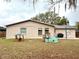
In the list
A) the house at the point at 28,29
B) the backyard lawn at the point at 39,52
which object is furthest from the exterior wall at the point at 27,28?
the backyard lawn at the point at 39,52

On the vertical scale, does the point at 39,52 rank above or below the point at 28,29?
below

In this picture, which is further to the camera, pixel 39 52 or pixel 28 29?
pixel 28 29

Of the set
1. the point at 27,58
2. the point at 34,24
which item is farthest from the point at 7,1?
the point at 34,24

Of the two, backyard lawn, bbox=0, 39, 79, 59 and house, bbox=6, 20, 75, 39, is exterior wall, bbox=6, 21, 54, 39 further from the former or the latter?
backyard lawn, bbox=0, 39, 79, 59

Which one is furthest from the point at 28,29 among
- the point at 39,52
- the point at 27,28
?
the point at 39,52

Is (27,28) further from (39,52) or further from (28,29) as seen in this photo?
(39,52)

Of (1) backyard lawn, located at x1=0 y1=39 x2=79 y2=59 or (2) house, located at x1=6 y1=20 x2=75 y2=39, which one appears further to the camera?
(2) house, located at x1=6 y1=20 x2=75 y2=39

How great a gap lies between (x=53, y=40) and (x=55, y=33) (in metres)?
11.5

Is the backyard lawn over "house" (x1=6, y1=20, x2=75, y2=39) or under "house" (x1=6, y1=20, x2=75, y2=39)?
under

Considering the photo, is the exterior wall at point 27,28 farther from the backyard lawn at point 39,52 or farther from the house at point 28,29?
the backyard lawn at point 39,52

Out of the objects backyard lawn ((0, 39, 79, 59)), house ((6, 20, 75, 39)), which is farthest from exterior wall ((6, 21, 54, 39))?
backyard lawn ((0, 39, 79, 59))

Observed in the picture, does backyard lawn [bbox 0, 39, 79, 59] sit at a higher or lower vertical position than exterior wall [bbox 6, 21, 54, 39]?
lower

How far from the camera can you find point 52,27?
33062 mm

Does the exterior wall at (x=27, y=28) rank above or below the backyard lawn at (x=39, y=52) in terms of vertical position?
above
